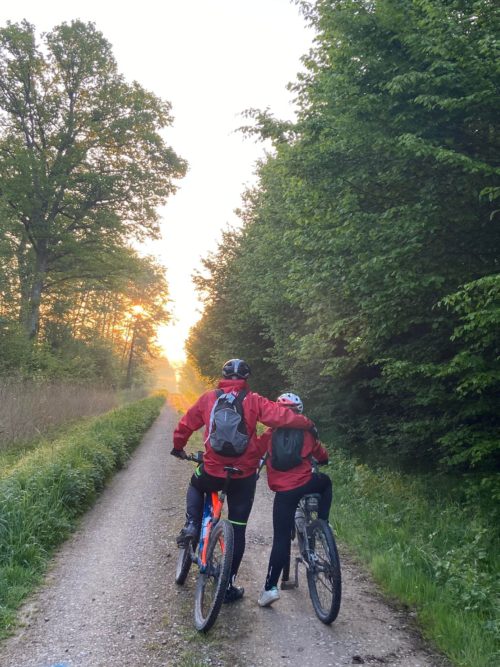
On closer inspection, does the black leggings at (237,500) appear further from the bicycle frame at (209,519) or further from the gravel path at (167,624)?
the gravel path at (167,624)

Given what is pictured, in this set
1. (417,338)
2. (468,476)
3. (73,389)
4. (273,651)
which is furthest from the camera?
(73,389)

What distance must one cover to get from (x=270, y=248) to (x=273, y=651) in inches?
500

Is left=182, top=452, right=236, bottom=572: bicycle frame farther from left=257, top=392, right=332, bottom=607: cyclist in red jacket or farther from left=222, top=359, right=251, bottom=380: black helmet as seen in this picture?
left=222, top=359, right=251, bottom=380: black helmet

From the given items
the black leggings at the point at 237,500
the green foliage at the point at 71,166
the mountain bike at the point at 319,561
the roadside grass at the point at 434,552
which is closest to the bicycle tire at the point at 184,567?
the black leggings at the point at 237,500

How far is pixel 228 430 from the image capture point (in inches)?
162

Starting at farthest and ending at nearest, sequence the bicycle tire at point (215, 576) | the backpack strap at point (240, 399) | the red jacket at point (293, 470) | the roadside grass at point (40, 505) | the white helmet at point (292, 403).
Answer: the roadside grass at point (40, 505), the white helmet at point (292, 403), the red jacket at point (293, 470), the backpack strap at point (240, 399), the bicycle tire at point (215, 576)

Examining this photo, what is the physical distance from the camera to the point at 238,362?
175 inches

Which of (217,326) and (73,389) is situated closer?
(73,389)

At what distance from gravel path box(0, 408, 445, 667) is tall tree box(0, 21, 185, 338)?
18.9m

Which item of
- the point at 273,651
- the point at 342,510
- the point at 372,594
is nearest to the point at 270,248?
the point at 342,510

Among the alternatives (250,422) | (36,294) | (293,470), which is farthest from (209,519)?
(36,294)

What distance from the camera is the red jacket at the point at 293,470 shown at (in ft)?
14.3

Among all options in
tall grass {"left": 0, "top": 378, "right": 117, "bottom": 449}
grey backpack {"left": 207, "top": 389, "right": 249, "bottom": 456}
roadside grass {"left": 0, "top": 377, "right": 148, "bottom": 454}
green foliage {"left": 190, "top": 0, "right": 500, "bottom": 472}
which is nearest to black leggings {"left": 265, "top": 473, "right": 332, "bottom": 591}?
grey backpack {"left": 207, "top": 389, "right": 249, "bottom": 456}

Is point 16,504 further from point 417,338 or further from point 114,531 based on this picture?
point 417,338
